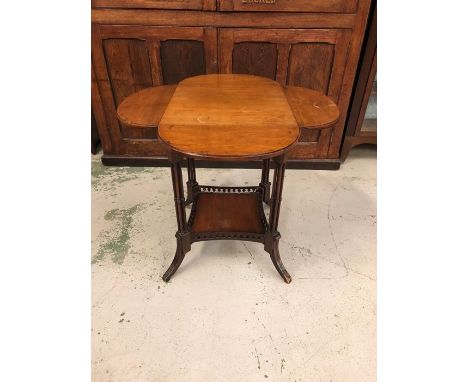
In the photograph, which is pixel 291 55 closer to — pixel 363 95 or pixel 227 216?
pixel 363 95

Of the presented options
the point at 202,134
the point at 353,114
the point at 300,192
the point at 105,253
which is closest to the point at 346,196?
the point at 300,192

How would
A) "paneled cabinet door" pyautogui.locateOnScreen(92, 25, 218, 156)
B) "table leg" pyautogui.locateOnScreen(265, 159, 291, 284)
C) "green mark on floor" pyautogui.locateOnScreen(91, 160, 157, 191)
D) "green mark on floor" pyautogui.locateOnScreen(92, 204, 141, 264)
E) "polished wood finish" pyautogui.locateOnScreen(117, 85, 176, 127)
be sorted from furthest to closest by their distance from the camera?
"green mark on floor" pyautogui.locateOnScreen(91, 160, 157, 191), "paneled cabinet door" pyautogui.locateOnScreen(92, 25, 218, 156), "green mark on floor" pyautogui.locateOnScreen(92, 204, 141, 264), "table leg" pyautogui.locateOnScreen(265, 159, 291, 284), "polished wood finish" pyautogui.locateOnScreen(117, 85, 176, 127)

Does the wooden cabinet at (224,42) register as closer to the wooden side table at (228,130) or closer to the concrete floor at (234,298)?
the wooden side table at (228,130)

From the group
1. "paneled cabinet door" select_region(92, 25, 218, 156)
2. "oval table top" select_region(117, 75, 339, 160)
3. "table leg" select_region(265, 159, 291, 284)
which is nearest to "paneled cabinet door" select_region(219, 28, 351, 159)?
"paneled cabinet door" select_region(92, 25, 218, 156)

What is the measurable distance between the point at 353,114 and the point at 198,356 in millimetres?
1757

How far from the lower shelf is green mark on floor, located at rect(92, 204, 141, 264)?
1.37 ft

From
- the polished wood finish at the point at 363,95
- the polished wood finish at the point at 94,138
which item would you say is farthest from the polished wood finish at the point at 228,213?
the polished wood finish at the point at 94,138

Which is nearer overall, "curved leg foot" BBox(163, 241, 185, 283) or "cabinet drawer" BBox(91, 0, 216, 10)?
"curved leg foot" BBox(163, 241, 185, 283)

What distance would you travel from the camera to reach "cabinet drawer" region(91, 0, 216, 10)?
1.68 meters

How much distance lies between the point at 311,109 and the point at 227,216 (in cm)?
65

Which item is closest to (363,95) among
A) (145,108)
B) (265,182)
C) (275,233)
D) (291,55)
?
(291,55)

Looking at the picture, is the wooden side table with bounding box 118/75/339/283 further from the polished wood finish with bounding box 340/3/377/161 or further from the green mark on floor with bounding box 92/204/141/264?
the polished wood finish with bounding box 340/3/377/161

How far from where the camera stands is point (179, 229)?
1.44 m

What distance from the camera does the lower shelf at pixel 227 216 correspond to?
149 cm
